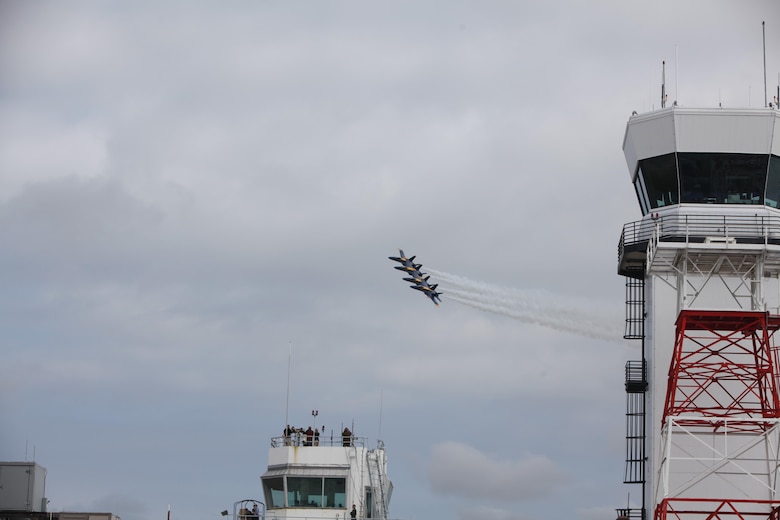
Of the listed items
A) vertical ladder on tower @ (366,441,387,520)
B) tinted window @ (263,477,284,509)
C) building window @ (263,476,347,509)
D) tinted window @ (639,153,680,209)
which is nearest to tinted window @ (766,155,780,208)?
tinted window @ (639,153,680,209)

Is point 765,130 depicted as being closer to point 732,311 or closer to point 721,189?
point 721,189

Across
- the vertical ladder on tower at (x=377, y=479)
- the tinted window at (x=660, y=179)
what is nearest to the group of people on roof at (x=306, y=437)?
the vertical ladder on tower at (x=377, y=479)

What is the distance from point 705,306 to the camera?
79875 millimetres

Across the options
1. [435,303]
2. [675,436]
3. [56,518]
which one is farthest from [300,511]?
[435,303]

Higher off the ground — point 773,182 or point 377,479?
point 773,182

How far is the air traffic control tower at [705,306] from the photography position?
74.9m

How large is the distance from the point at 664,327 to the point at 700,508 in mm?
9505

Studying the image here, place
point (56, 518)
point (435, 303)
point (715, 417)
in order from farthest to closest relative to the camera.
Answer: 1. point (435, 303)
2. point (56, 518)
3. point (715, 417)

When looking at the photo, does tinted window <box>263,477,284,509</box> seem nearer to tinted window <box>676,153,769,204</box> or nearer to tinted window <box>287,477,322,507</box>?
tinted window <box>287,477,322,507</box>

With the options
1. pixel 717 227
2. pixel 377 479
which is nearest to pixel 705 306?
pixel 717 227

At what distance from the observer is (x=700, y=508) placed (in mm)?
77375

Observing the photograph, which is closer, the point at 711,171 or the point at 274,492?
the point at 274,492

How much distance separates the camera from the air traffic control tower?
74875mm

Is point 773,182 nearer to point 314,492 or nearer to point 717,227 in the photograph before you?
point 717,227
